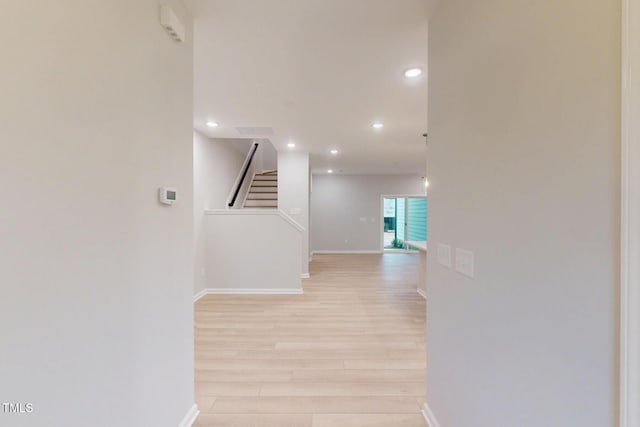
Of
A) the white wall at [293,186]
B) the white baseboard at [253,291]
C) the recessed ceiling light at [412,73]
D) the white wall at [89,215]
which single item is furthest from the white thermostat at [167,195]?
the white wall at [293,186]

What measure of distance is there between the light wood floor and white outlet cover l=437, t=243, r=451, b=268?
104 cm

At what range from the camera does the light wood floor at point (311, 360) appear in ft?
6.05

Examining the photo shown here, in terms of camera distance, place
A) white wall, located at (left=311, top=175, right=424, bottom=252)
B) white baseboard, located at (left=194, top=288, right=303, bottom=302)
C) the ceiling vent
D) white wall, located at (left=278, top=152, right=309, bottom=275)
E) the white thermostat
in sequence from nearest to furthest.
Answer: the white thermostat < the ceiling vent < white baseboard, located at (left=194, top=288, right=303, bottom=302) < white wall, located at (left=278, top=152, right=309, bottom=275) < white wall, located at (left=311, top=175, right=424, bottom=252)

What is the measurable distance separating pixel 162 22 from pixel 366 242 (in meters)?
8.47

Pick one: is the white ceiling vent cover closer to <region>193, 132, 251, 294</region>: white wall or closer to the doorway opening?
<region>193, 132, 251, 294</region>: white wall

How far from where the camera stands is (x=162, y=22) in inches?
57.1

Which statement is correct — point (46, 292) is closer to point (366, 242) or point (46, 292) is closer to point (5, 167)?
point (5, 167)

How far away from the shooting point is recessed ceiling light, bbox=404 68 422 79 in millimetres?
2477

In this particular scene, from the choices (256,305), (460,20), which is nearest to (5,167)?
(460,20)

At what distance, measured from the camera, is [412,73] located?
8.30ft

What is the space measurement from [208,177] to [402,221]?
7.25 metres


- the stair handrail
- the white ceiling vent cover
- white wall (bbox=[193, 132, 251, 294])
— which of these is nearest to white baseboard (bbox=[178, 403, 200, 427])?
the white ceiling vent cover

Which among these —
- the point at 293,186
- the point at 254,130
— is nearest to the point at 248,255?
the point at 293,186

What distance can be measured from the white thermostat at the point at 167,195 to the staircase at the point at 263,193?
5.39 meters
